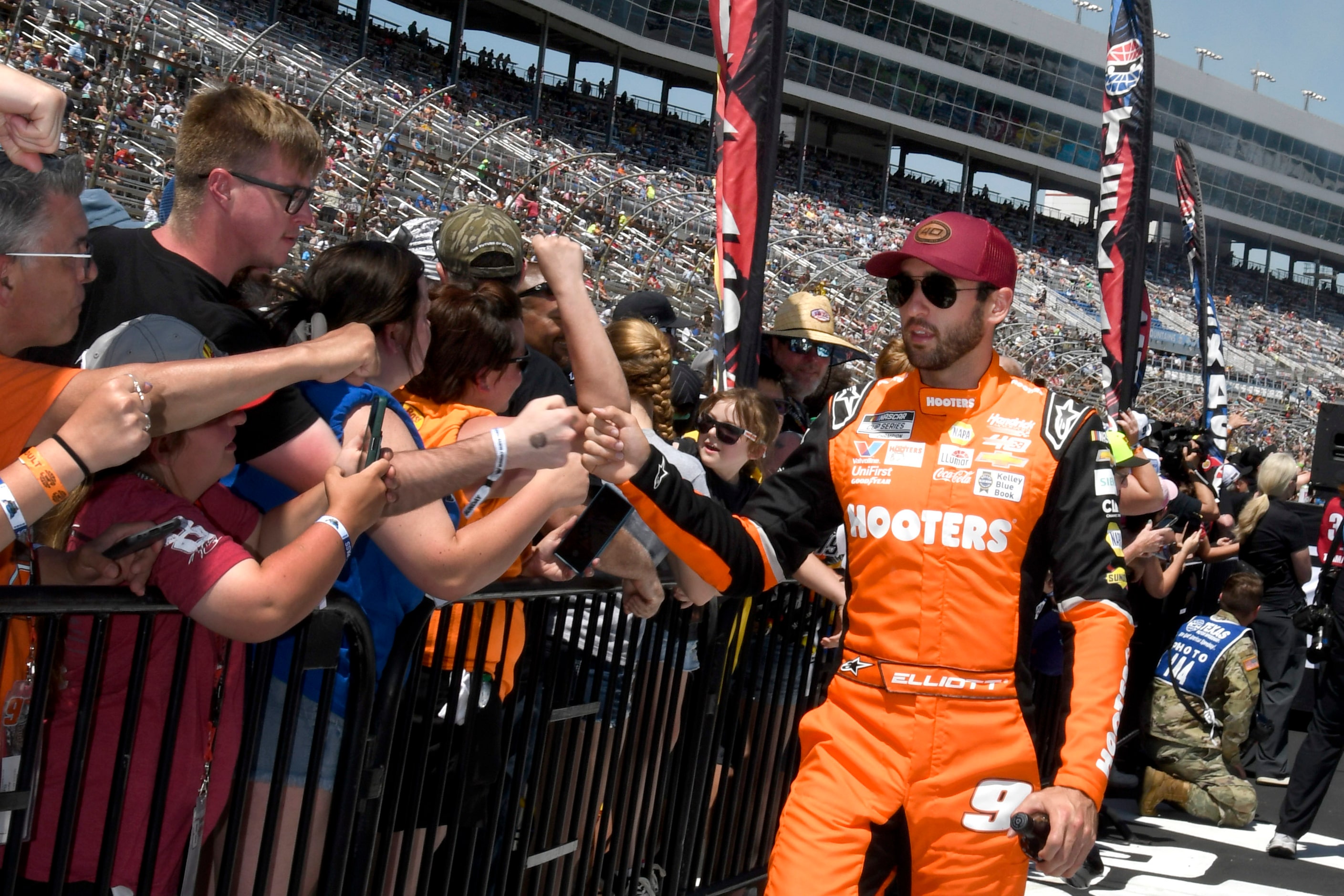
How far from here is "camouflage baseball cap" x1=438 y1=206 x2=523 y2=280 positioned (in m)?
3.64

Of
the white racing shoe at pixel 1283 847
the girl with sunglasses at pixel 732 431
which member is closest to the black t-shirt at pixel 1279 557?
the white racing shoe at pixel 1283 847

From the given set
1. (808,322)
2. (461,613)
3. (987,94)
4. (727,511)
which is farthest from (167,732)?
(987,94)

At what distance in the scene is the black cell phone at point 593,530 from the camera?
8.42ft

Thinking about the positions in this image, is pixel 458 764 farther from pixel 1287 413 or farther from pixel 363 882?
pixel 1287 413

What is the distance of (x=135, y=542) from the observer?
203 centimetres

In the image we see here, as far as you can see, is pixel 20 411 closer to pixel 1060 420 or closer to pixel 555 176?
pixel 1060 420

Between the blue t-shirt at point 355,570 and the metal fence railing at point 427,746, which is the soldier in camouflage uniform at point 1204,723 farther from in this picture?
the blue t-shirt at point 355,570

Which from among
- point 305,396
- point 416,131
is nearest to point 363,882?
point 305,396

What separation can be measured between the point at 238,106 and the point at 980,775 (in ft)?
6.94

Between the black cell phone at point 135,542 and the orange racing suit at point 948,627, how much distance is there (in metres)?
0.96

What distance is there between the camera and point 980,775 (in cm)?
258

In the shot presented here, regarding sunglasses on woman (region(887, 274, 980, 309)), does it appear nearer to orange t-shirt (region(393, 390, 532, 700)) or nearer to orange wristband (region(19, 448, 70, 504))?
orange t-shirt (region(393, 390, 532, 700))

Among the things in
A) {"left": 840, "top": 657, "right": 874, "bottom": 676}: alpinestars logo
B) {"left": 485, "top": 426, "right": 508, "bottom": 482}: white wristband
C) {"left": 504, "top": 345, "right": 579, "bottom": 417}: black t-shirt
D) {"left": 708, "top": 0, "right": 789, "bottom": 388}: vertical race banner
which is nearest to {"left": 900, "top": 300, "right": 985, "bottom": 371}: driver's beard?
{"left": 840, "top": 657, "right": 874, "bottom": 676}: alpinestars logo

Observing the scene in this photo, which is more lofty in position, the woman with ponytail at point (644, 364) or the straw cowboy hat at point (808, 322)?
the straw cowboy hat at point (808, 322)
